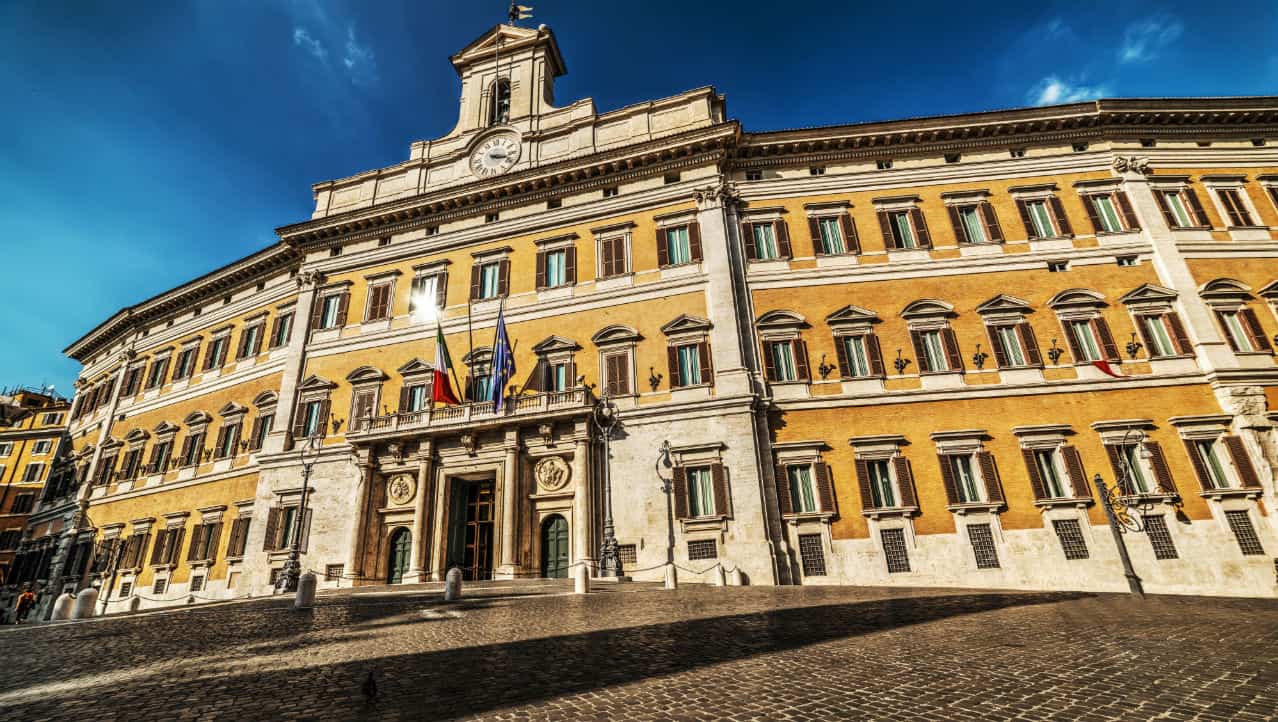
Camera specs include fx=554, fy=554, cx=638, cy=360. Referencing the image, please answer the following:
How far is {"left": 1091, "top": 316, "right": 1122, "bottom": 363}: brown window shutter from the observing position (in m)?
18.5

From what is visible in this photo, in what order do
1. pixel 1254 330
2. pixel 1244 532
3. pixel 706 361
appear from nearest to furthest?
pixel 1244 532
pixel 1254 330
pixel 706 361

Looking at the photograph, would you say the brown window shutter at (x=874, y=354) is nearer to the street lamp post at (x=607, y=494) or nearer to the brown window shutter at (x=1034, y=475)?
the brown window shutter at (x=1034, y=475)

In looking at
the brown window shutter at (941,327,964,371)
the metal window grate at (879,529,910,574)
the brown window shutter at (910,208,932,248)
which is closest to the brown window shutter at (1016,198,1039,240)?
the brown window shutter at (910,208,932,248)

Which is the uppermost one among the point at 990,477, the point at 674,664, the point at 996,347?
the point at 996,347

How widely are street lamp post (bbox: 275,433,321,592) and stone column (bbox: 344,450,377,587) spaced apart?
64.3 inches

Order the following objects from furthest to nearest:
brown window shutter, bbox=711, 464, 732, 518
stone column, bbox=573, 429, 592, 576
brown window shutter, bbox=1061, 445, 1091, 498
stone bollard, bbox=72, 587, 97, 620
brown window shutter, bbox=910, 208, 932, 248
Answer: brown window shutter, bbox=910, 208, 932, 248 → stone column, bbox=573, 429, 592, 576 → brown window shutter, bbox=711, 464, 732, 518 → brown window shutter, bbox=1061, 445, 1091, 498 → stone bollard, bbox=72, 587, 97, 620

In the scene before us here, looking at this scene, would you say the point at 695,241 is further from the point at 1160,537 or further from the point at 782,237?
the point at 1160,537

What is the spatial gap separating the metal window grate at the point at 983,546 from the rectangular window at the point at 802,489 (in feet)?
14.9

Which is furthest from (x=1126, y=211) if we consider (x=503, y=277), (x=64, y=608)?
(x=64, y=608)

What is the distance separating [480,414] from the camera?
66.1 feet

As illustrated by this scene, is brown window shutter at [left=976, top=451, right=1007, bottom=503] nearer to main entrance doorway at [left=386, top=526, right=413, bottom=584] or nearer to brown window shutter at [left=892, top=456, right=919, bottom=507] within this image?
brown window shutter at [left=892, top=456, right=919, bottom=507]

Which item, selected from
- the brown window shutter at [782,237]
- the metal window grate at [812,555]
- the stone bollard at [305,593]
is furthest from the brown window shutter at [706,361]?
the stone bollard at [305,593]

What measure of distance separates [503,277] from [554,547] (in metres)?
11.3

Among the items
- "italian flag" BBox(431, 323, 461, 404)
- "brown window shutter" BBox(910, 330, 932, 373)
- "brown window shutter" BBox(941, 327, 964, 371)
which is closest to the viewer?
"brown window shutter" BBox(941, 327, 964, 371)
